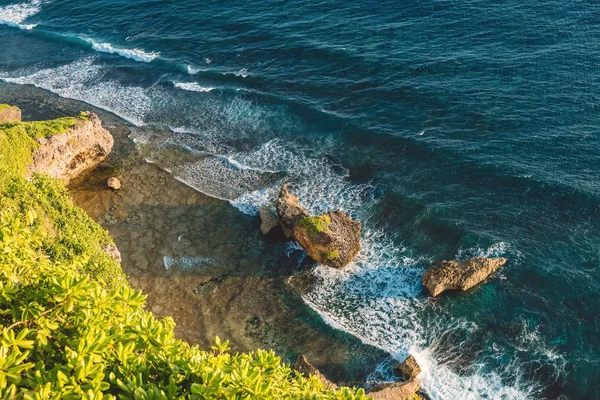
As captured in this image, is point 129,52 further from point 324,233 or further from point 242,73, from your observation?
point 324,233

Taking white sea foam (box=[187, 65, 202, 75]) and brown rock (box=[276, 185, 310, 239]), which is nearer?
brown rock (box=[276, 185, 310, 239])

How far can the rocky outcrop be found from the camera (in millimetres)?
28422

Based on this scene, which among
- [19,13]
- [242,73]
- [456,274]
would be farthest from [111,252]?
[19,13]

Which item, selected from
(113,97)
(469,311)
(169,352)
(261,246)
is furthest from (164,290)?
(113,97)

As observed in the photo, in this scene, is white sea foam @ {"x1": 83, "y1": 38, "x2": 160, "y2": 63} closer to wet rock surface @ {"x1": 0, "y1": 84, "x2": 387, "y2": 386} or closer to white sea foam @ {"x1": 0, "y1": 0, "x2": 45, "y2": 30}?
white sea foam @ {"x1": 0, "y1": 0, "x2": 45, "y2": 30}

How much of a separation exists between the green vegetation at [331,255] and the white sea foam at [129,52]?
108ft

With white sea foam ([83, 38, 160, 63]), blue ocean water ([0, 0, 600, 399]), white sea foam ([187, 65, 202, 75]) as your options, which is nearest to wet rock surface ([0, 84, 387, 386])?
blue ocean water ([0, 0, 600, 399])

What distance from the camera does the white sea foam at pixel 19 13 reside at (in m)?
61.1

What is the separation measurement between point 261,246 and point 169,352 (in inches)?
822

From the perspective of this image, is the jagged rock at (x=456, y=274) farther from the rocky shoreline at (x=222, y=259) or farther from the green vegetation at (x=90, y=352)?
the green vegetation at (x=90, y=352)

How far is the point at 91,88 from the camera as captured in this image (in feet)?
156

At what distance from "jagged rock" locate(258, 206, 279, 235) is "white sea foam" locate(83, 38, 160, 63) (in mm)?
27711

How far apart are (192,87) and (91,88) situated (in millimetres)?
9946

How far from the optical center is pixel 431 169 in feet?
116
